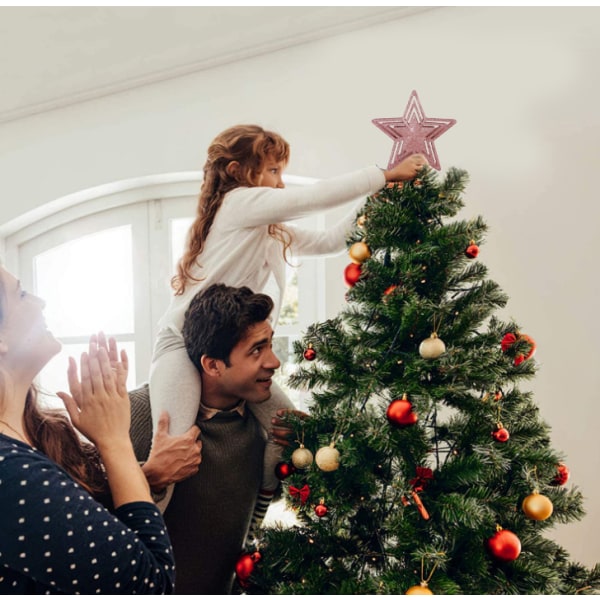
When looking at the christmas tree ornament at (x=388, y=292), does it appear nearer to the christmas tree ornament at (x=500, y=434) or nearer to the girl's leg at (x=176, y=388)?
the christmas tree ornament at (x=500, y=434)

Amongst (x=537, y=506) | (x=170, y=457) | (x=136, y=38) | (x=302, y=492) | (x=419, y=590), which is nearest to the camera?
(x=419, y=590)

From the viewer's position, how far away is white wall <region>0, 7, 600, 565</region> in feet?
5.94

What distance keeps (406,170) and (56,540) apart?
1.03m

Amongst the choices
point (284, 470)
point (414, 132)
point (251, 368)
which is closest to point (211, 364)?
point (251, 368)

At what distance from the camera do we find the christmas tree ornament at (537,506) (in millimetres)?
1148

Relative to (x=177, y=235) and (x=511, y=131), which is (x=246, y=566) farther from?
(x=511, y=131)

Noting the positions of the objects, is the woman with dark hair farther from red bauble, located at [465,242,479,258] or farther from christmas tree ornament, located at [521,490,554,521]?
red bauble, located at [465,242,479,258]

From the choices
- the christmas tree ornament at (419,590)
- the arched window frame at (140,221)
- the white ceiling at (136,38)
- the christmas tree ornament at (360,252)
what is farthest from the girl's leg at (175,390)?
the white ceiling at (136,38)

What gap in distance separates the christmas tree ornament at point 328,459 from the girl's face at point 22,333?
0.57 m

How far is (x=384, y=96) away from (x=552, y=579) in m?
1.44

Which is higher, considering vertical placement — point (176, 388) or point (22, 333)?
point (22, 333)

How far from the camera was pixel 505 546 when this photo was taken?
108cm

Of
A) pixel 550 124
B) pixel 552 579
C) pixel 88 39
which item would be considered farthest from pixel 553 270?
pixel 88 39

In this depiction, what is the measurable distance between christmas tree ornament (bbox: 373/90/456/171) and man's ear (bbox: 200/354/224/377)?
640 millimetres
